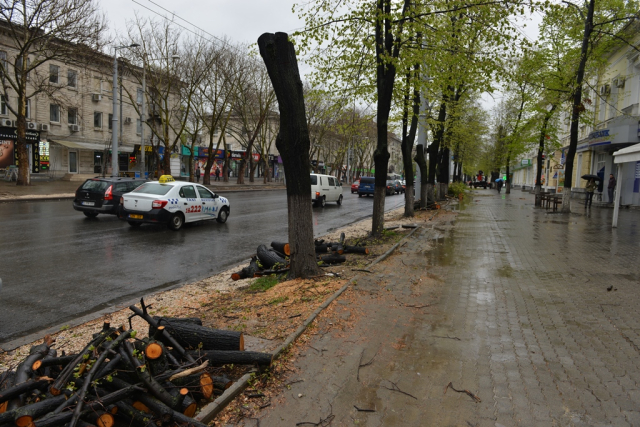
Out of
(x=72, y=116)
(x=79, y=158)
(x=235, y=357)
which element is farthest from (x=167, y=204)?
(x=72, y=116)

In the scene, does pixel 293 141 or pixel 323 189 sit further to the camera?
pixel 323 189

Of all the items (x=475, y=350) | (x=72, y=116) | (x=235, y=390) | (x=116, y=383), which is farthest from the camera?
(x=72, y=116)

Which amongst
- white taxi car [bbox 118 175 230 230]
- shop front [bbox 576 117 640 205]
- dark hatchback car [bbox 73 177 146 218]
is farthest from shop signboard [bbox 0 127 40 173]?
shop front [bbox 576 117 640 205]

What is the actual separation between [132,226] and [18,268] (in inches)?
225

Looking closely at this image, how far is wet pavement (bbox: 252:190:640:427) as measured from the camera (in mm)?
3262

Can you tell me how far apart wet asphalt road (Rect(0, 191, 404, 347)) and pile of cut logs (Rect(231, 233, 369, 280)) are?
3.35 ft

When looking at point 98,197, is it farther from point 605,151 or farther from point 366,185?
point 605,151

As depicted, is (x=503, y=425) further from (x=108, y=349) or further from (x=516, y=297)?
(x=516, y=297)

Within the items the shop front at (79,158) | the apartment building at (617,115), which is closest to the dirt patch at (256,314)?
the apartment building at (617,115)

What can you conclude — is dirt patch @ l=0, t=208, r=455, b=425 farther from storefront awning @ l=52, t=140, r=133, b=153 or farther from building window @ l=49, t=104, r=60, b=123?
building window @ l=49, t=104, r=60, b=123

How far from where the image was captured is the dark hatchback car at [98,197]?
14586 mm

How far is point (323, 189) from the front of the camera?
23.9 metres

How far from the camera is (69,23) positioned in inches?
875

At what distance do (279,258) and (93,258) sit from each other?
3.95 meters
